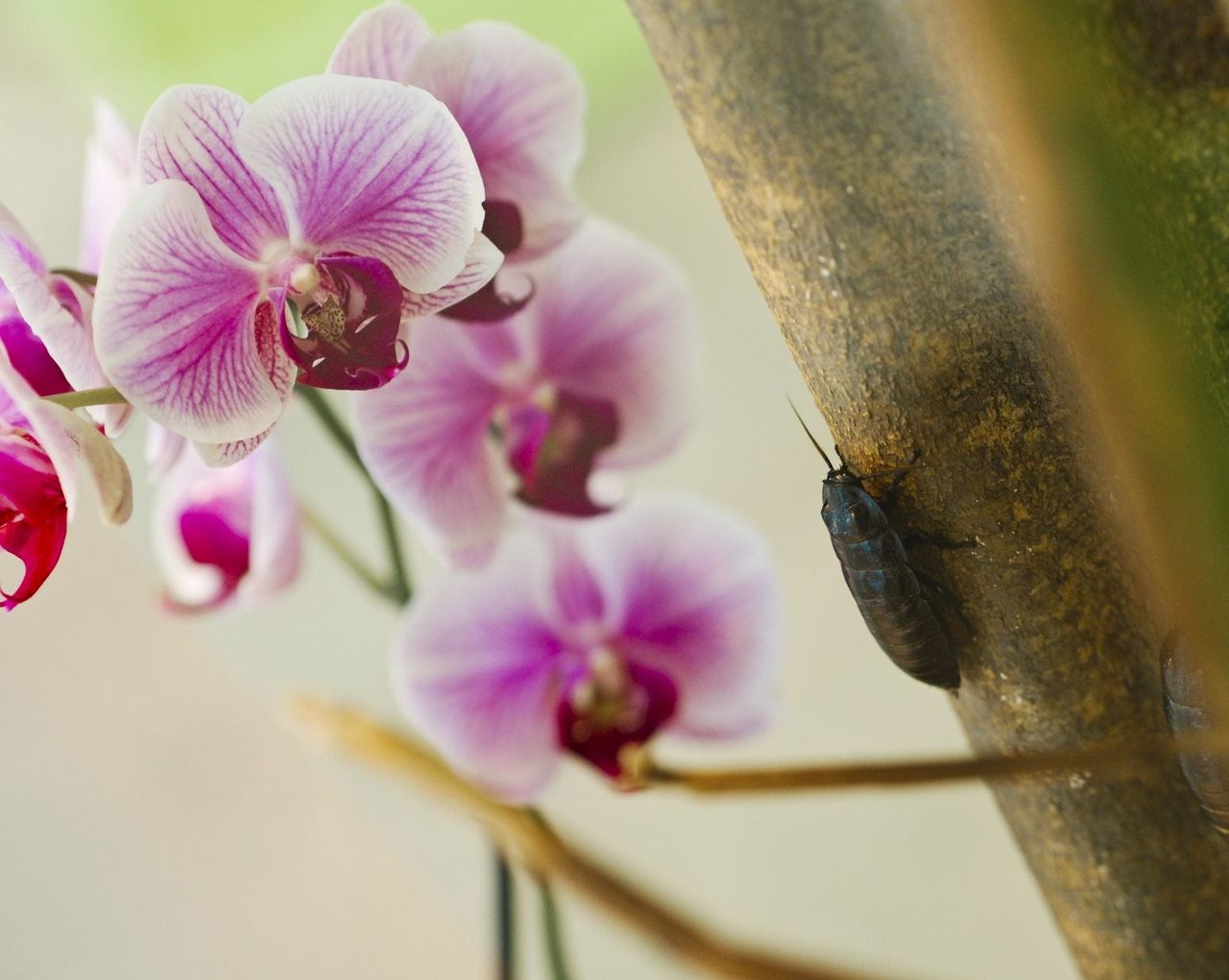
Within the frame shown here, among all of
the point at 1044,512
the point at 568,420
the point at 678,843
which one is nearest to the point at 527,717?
the point at 568,420

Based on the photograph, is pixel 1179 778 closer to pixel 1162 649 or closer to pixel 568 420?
pixel 1162 649

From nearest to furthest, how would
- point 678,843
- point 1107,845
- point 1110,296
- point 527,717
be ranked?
point 1110,296 < point 1107,845 < point 527,717 < point 678,843

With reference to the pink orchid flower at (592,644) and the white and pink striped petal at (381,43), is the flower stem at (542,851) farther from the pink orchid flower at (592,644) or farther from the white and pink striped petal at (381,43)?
the white and pink striped petal at (381,43)

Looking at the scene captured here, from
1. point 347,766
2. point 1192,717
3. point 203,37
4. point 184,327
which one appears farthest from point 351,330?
point 347,766

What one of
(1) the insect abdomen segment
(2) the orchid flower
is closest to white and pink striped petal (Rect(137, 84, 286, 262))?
(2) the orchid flower

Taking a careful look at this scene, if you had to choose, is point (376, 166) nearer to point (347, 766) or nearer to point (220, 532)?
point (220, 532)

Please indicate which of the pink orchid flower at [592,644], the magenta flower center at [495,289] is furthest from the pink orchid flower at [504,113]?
the pink orchid flower at [592,644]
